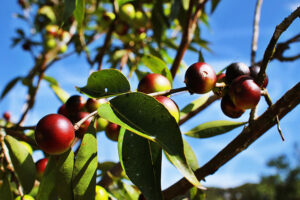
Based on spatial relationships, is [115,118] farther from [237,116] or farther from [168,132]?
[237,116]

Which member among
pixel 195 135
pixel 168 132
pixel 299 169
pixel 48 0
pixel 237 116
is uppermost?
pixel 48 0

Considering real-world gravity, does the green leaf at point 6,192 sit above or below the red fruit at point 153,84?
below

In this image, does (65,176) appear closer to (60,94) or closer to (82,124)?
(82,124)

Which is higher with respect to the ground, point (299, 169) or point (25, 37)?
point (25, 37)

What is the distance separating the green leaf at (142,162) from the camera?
642 millimetres

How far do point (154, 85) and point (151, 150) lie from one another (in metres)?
0.22

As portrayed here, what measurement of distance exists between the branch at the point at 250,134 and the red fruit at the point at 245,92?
0.23 ft

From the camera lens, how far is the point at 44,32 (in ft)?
9.15

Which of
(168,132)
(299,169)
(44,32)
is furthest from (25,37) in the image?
(299,169)

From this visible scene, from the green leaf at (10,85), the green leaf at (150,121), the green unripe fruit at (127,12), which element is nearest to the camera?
the green leaf at (150,121)

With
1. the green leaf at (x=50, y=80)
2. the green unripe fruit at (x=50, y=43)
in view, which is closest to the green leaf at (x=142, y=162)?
the green leaf at (x=50, y=80)

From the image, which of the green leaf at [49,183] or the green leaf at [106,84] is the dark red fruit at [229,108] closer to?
the green leaf at [106,84]

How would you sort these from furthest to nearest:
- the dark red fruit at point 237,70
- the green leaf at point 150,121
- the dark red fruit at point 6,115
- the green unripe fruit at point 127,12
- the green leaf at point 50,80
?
the dark red fruit at point 6,115 → the green unripe fruit at point 127,12 → the green leaf at point 50,80 → the dark red fruit at point 237,70 → the green leaf at point 150,121

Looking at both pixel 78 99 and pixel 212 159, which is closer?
pixel 212 159
